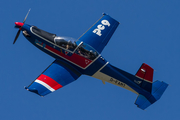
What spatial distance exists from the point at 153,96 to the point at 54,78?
7.05 metres

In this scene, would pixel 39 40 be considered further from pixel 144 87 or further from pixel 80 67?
pixel 144 87

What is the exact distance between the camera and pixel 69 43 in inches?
974

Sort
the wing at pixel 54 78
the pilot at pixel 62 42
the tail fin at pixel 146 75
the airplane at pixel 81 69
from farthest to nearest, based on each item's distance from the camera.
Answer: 1. the pilot at pixel 62 42
2. the airplane at pixel 81 69
3. the tail fin at pixel 146 75
4. the wing at pixel 54 78

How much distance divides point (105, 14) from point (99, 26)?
4.66 ft

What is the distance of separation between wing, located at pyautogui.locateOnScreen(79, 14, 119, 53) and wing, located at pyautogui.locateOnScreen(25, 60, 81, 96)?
280 centimetres

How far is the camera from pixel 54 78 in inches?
949

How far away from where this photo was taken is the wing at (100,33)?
2649cm

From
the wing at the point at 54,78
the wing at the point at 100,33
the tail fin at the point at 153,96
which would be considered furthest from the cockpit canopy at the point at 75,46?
the tail fin at the point at 153,96

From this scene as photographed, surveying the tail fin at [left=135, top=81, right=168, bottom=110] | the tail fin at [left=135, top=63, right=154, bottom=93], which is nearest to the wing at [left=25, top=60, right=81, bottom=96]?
the tail fin at [left=135, top=63, right=154, bottom=93]

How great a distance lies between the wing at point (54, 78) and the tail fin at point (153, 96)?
4.66m

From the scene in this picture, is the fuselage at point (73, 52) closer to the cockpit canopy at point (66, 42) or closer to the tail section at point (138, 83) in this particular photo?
the cockpit canopy at point (66, 42)

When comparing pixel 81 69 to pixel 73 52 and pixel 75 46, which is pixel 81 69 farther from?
pixel 75 46

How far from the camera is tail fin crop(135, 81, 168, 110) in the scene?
2427 centimetres


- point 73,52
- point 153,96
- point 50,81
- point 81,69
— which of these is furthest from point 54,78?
point 153,96
